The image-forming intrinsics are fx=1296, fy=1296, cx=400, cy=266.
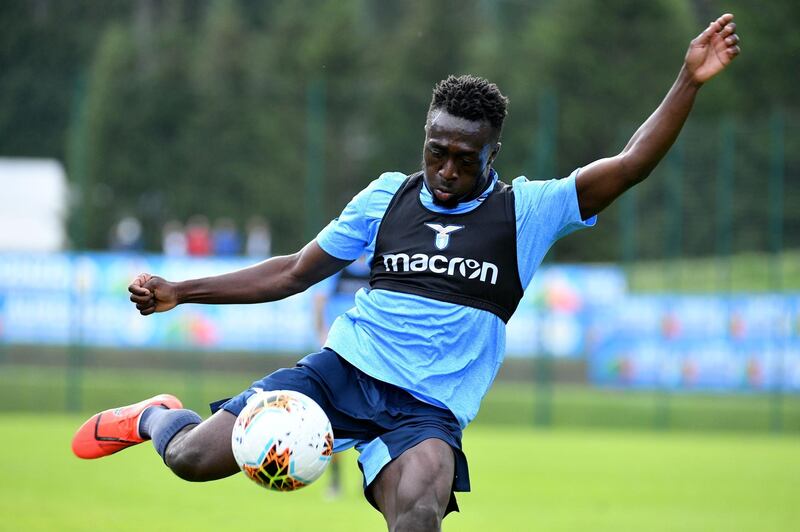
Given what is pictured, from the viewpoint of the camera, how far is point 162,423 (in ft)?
20.4

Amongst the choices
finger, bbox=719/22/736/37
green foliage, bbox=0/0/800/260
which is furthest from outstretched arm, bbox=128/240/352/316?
green foliage, bbox=0/0/800/260

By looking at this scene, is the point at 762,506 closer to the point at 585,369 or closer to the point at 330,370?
the point at 330,370

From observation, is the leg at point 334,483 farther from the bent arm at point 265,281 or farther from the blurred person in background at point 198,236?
the blurred person in background at point 198,236

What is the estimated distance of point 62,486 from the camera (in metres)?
11.8

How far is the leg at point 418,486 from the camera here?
5.45 metres

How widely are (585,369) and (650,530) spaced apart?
11168 mm

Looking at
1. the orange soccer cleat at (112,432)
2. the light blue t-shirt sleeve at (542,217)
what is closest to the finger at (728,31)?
the light blue t-shirt sleeve at (542,217)

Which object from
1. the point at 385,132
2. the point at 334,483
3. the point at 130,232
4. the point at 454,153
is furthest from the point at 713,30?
the point at 130,232

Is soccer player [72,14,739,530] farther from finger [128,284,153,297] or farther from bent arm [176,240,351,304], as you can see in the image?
bent arm [176,240,351,304]

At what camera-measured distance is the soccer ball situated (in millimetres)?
5441

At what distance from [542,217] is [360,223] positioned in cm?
89

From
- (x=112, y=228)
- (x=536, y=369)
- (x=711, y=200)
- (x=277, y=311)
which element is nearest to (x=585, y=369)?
(x=536, y=369)

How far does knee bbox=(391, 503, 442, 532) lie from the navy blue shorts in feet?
0.93

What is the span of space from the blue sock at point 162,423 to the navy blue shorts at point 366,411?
0.94 feet
